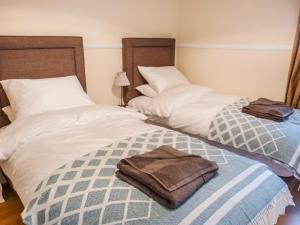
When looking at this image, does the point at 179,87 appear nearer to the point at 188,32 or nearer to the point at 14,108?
the point at 188,32

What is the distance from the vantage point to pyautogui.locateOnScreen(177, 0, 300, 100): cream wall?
2637 millimetres

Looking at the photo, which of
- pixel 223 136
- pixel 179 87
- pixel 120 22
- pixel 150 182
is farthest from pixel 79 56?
pixel 150 182

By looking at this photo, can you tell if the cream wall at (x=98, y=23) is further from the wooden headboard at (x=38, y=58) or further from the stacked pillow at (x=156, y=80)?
the stacked pillow at (x=156, y=80)

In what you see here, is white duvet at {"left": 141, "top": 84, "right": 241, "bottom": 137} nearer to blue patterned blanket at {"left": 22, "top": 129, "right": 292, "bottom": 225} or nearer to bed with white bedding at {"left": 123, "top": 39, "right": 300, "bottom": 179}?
bed with white bedding at {"left": 123, "top": 39, "right": 300, "bottom": 179}

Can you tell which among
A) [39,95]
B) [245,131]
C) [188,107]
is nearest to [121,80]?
[188,107]

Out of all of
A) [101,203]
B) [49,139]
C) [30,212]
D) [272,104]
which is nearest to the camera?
[101,203]

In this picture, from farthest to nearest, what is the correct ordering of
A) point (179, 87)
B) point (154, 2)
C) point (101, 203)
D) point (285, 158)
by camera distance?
point (154, 2), point (179, 87), point (285, 158), point (101, 203)

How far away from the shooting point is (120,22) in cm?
279

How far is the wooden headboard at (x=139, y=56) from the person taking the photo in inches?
113

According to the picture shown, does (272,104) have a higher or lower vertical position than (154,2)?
lower

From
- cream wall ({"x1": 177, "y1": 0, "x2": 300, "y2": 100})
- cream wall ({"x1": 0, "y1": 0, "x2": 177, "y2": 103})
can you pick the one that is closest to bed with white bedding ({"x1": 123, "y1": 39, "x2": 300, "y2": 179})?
cream wall ({"x1": 0, "y1": 0, "x2": 177, "y2": 103})

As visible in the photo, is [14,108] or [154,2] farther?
[154,2]

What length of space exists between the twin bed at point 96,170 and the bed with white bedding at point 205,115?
1.30ft

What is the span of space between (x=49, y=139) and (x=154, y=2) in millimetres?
2220
